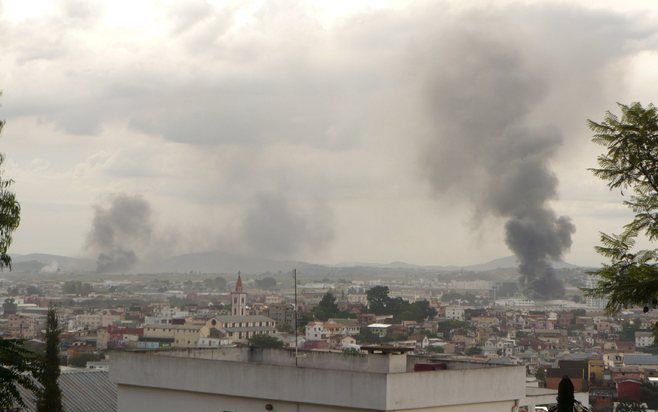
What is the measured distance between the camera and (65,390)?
30.0m

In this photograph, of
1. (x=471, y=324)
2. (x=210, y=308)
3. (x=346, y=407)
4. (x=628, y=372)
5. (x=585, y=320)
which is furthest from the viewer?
(x=210, y=308)

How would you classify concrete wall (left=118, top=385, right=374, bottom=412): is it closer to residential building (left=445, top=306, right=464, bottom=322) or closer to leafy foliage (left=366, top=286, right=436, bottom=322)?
leafy foliage (left=366, top=286, right=436, bottom=322)

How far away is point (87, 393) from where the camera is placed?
3002 centimetres

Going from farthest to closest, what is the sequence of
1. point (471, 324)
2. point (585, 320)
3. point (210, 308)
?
point (210, 308) < point (585, 320) < point (471, 324)

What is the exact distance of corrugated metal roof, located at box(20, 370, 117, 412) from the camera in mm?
29031

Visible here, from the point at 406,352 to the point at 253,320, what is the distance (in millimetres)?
112603

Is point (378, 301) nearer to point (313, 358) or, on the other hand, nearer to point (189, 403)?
point (313, 358)

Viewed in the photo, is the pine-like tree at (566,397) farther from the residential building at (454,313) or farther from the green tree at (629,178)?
the residential building at (454,313)

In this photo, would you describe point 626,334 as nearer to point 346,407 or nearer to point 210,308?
point 210,308

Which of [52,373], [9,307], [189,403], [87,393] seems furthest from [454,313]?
[189,403]

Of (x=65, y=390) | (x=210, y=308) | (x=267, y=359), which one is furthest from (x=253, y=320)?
(x=267, y=359)

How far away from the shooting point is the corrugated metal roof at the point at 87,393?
2903cm

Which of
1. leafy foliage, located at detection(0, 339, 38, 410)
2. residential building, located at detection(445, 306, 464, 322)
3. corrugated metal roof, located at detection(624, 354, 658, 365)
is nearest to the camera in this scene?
leafy foliage, located at detection(0, 339, 38, 410)

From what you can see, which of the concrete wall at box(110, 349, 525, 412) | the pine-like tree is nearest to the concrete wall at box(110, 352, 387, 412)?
the concrete wall at box(110, 349, 525, 412)
